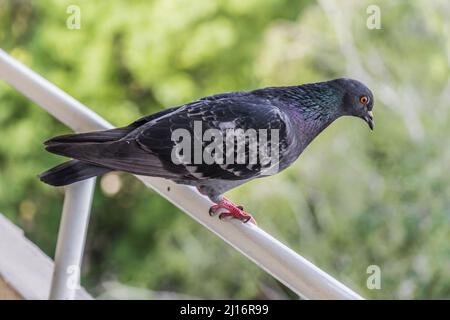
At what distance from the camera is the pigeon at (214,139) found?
115 cm

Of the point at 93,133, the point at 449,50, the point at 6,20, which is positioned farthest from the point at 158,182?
the point at 6,20

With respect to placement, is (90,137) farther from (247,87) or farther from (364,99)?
(247,87)

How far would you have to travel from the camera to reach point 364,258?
340cm

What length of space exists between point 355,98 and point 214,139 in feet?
1.11

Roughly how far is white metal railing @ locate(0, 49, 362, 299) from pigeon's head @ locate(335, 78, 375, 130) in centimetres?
43

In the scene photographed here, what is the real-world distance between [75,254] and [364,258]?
2.39 metres

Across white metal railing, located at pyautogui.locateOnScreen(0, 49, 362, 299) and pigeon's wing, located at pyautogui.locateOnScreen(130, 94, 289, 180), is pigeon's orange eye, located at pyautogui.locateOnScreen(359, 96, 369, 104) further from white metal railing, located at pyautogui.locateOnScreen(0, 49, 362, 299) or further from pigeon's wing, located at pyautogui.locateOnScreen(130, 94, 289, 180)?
white metal railing, located at pyautogui.locateOnScreen(0, 49, 362, 299)

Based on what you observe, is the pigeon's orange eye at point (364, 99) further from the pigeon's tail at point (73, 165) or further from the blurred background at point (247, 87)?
the blurred background at point (247, 87)

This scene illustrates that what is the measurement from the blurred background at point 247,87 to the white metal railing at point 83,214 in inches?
91.0

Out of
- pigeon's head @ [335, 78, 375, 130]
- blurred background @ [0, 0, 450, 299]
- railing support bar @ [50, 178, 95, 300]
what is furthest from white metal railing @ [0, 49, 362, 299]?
blurred background @ [0, 0, 450, 299]

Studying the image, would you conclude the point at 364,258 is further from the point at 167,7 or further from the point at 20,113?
the point at 20,113

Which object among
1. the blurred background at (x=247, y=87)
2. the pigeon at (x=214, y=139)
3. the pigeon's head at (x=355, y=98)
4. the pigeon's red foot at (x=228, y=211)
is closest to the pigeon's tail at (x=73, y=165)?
the pigeon at (x=214, y=139)

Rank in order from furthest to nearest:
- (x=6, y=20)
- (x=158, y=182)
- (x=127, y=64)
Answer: (x=6, y=20) < (x=127, y=64) < (x=158, y=182)

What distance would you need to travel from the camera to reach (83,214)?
121 centimetres
